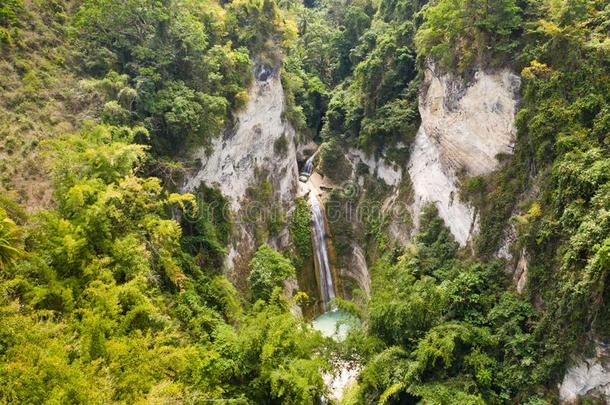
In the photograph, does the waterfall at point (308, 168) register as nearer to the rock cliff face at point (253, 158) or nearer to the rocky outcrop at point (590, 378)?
the rock cliff face at point (253, 158)

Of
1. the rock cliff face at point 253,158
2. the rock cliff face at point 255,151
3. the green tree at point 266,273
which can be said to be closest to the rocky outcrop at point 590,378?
the green tree at point 266,273

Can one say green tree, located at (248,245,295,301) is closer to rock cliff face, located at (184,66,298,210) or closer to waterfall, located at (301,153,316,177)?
rock cliff face, located at (184,66,298,210)

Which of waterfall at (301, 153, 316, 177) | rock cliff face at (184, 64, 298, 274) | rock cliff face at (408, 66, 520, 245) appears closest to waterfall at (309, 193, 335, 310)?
rock cliff face at (184, 64, 298, 274)

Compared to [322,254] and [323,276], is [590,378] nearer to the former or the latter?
[323,276]

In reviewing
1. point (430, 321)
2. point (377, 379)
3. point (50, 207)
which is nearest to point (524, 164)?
point (430, 321)

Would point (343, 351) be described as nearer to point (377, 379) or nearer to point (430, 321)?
point (377, 379)
